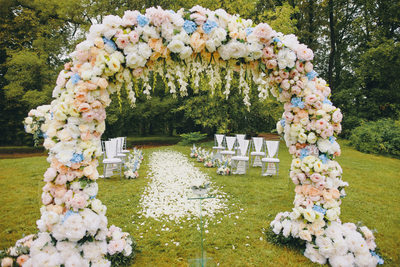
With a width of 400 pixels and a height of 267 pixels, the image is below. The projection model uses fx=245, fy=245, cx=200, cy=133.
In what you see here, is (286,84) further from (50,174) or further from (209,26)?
(50,174)

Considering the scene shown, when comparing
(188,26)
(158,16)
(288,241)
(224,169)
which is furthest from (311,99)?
(224,169)

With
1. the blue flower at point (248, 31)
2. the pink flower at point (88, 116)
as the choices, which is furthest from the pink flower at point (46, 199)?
the blue flower at point (248, 31)

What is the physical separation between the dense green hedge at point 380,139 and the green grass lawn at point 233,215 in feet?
13.0

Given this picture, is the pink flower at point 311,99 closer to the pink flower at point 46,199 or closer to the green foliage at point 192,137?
the pink flower at point 46,199

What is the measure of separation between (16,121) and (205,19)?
18.4 m

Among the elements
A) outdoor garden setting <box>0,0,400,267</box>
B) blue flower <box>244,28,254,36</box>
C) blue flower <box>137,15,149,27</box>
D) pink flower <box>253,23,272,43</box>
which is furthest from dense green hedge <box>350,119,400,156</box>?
blue flower <box>137,15,149,27</box>

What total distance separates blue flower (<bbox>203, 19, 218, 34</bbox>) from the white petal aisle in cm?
201

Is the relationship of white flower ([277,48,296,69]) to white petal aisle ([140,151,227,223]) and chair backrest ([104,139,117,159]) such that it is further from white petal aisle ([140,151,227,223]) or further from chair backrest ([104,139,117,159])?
chair backrest ([104,139,117,159])

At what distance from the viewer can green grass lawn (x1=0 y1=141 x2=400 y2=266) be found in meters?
3.59

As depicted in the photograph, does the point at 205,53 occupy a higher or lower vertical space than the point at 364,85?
lower

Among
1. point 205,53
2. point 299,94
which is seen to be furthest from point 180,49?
point 299,94

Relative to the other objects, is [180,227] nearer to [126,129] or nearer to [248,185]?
[248,185]

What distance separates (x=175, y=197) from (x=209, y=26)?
423 cm

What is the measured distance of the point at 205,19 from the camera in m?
3.13
